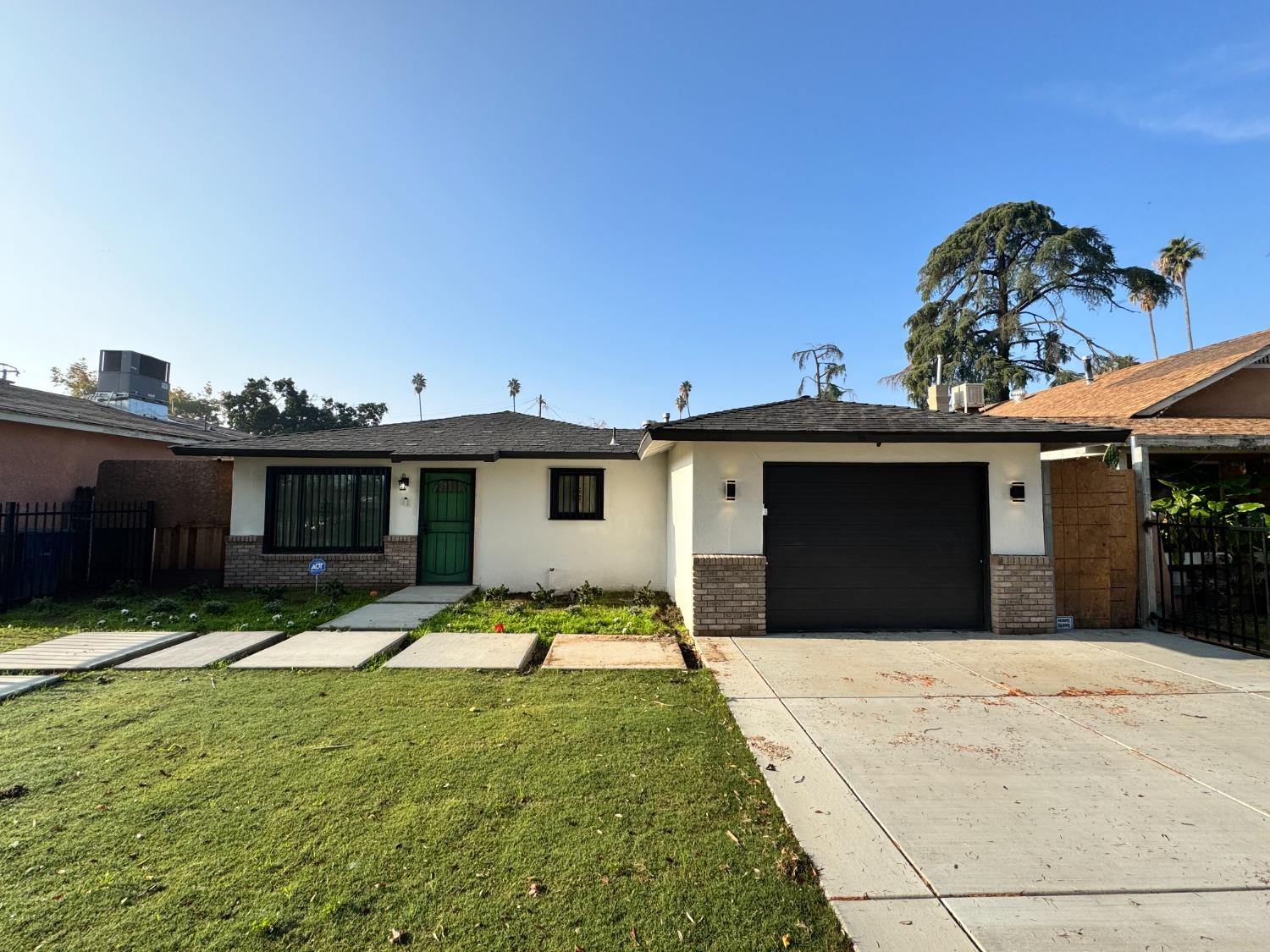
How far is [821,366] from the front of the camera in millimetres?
21406

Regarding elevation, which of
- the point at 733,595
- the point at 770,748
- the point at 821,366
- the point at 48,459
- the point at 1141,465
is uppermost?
the point at 821,366

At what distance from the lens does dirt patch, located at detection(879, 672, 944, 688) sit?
4852 millimetres

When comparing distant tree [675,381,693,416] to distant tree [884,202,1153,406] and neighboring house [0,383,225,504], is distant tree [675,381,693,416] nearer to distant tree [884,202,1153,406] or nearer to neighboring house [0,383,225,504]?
distant tree [884,202,1153,406]

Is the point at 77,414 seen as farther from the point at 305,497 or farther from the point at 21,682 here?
the point at 21,682

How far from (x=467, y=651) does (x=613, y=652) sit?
62.8 inches

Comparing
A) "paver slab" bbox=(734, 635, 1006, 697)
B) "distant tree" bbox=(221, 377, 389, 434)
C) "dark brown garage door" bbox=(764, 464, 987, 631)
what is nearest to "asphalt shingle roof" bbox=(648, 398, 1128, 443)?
"dark brown garage door" bbox=(764, 464, 987, 631)

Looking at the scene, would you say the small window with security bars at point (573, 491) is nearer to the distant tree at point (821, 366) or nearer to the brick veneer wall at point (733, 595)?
the brick veneer wall at point (733, 595)

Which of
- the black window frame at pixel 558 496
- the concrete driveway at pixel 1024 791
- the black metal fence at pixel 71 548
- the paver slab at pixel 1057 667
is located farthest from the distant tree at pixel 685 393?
the concrete driveway at pixel 1024 791

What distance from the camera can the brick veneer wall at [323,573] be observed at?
9195mm

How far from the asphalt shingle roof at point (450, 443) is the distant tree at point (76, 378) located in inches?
1625

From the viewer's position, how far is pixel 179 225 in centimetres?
960

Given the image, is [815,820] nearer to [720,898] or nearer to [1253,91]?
[720,898]

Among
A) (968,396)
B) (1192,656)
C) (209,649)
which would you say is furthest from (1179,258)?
(209,649)

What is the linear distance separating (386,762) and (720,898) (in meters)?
2.18
